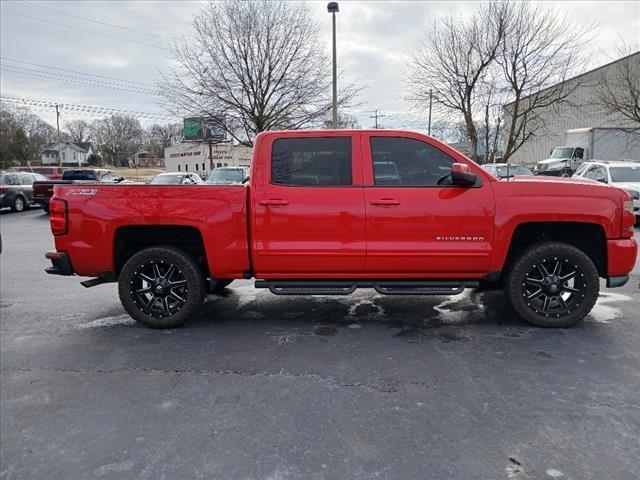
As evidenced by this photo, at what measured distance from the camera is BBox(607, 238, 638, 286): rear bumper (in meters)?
4.62

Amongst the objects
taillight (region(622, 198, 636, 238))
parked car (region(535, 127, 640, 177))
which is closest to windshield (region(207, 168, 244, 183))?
parked car (region(535, 127, 640, 177))

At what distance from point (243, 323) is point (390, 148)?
2404 mm

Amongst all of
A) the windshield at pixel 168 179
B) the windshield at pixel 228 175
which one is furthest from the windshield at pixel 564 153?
the windshield at pixel 168 179

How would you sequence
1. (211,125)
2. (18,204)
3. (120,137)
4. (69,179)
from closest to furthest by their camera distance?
(18,204), (69,179), (211,125), (120,137)

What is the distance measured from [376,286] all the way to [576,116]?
40023mm

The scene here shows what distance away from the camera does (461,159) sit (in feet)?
15.3

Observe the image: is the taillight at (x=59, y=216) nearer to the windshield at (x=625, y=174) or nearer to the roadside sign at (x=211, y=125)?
the windshield at (x=625, y=174)

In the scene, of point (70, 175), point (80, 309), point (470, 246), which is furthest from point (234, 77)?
point (470, 246)

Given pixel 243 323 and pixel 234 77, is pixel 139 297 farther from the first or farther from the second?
pixel 234 77

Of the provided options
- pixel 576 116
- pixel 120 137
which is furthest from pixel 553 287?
pixel 120 137

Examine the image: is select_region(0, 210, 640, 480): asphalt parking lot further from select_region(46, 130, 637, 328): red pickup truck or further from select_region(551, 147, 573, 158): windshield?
select_region(551, 147, 573, 158): windshield

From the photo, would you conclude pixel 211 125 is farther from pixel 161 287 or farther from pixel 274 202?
pixel 274 202

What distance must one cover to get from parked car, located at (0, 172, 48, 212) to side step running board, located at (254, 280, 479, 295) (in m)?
19.0

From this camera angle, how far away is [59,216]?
4.80 meters
